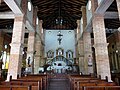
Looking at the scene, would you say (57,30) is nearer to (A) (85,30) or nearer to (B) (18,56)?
(A) (85,30)

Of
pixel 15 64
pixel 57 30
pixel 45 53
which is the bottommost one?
pixel 15 64

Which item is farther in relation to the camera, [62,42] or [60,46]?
[62,42]

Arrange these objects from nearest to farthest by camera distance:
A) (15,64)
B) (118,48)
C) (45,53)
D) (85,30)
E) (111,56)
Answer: (15,64)
(85,30)
(118,48)
(111,56)
(45,53)

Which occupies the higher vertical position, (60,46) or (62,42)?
(62,42)

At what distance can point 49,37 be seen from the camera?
87.2 ft

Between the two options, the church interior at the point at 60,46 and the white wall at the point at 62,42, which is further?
the white wall at the point at 62,42

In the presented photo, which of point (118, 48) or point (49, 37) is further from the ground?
point (49, 37)

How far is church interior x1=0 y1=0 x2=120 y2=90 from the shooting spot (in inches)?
305

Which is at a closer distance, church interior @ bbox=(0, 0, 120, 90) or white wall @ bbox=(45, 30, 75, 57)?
church interior @ bbox=(0, 0, 120, 90)

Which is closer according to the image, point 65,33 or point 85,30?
point 85,30

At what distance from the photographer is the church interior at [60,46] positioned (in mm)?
7735

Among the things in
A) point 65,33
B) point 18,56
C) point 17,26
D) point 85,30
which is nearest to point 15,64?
point 18,56

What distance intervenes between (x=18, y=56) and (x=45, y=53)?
15.8 metres

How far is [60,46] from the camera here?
86.1ft
